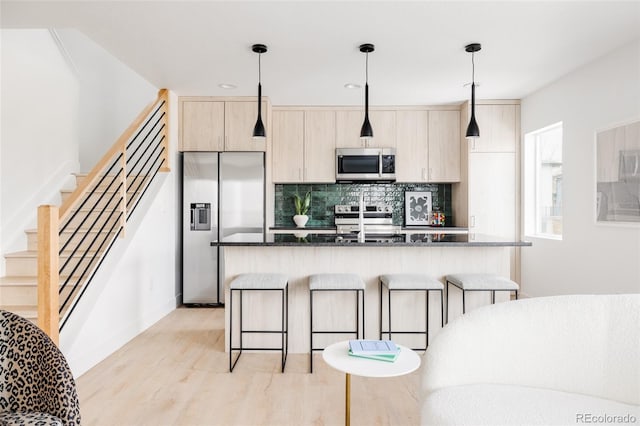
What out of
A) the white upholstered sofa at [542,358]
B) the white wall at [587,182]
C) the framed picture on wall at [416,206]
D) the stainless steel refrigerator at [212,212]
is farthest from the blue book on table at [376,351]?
the framed picture on wall at [416,206]

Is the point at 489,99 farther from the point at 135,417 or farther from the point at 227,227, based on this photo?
the point at 135,417

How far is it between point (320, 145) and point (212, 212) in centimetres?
163

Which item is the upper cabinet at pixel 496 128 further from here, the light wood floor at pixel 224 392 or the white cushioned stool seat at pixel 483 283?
the light wood floor at pixel 224 392

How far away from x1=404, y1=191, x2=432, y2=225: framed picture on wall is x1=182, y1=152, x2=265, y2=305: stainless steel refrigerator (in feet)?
6.75

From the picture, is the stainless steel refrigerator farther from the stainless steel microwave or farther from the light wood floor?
the light wood floor

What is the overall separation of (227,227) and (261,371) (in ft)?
7.64

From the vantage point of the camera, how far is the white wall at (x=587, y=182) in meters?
3.30

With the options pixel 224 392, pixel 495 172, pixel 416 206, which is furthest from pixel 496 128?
pixel 224 392

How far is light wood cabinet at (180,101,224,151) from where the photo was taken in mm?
5012

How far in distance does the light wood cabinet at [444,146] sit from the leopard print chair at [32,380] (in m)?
4.61

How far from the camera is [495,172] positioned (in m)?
5.11

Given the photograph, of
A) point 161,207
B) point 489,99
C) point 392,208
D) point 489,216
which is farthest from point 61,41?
point 489,216

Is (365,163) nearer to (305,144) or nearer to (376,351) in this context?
(305,144)

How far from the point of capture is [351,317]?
3275 millimetres
